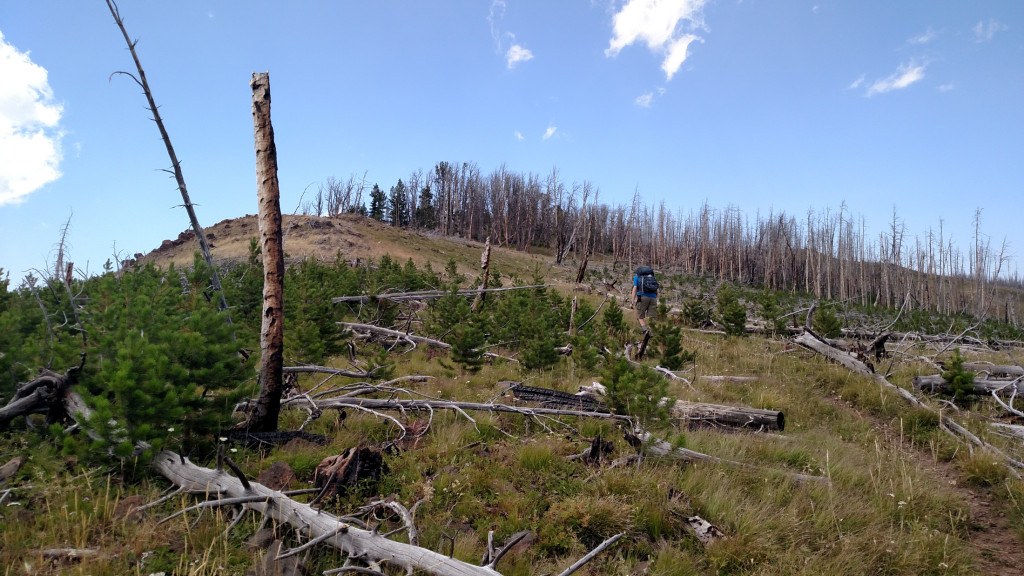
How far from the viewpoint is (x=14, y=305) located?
846 centimetres

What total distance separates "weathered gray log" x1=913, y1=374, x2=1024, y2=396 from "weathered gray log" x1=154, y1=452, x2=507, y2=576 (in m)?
8.23

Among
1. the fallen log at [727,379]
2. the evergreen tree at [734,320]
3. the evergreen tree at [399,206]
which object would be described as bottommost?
the fallen log at [727,379]

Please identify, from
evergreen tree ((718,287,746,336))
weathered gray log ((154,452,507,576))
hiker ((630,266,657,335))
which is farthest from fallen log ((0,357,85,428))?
evergreen tree ((718,287,746,336))

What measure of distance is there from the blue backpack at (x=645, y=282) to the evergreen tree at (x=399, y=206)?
57.2m

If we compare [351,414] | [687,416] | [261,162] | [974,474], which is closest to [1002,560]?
[974,474]

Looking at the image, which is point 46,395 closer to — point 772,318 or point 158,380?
point 158,380

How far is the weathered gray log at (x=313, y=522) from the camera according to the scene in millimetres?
2553

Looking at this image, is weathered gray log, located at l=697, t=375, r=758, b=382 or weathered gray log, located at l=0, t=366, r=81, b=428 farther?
weathered gray log, located at l=697, t=375, r=758, b=382

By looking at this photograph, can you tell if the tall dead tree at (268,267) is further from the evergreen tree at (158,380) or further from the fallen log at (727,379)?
the fallen log at (727,379)

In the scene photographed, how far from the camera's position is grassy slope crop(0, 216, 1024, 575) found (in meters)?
2.90

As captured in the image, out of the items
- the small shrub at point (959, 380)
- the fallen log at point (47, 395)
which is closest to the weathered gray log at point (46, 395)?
the fallen log at point (47, 395)

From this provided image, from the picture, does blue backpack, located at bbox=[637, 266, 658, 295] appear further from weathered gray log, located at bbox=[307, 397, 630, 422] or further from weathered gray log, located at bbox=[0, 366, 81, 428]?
weathered gray log, located at bbox=[0, 366, 81, 428]

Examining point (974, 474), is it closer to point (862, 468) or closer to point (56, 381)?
point (862, 468)

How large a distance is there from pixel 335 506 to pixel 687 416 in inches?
165
